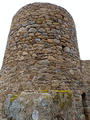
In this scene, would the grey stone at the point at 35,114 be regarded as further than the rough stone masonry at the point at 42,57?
No

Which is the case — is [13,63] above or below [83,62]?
below

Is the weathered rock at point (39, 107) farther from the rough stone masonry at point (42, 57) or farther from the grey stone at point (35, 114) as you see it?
the rough stone masonry at point (42, 57)

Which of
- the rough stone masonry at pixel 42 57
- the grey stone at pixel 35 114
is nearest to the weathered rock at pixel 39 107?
the grey stone at pixel 35 114

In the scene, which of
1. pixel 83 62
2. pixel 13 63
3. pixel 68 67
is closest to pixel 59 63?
pixel 68 67

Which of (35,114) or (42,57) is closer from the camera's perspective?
(35,114)

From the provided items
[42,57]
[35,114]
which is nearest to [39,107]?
[35,114]

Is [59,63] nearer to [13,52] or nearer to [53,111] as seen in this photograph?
[13,52]

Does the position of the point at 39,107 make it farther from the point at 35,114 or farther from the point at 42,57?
the point at 42,57

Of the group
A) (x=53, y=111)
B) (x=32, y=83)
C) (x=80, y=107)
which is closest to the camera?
(x=53, y=111)

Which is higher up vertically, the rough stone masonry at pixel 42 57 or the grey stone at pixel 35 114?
the rough stone masonry at pixel 42 57

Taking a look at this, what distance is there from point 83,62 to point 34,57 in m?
3.01

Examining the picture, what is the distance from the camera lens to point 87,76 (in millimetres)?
5059

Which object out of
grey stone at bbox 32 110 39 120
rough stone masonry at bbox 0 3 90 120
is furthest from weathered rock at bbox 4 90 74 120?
rough stone masonry at bbox 0 3 90 120

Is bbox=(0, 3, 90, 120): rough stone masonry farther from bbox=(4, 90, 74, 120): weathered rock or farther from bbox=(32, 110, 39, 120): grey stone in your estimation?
bbox=(32, 110, 39, 120): grey stone
